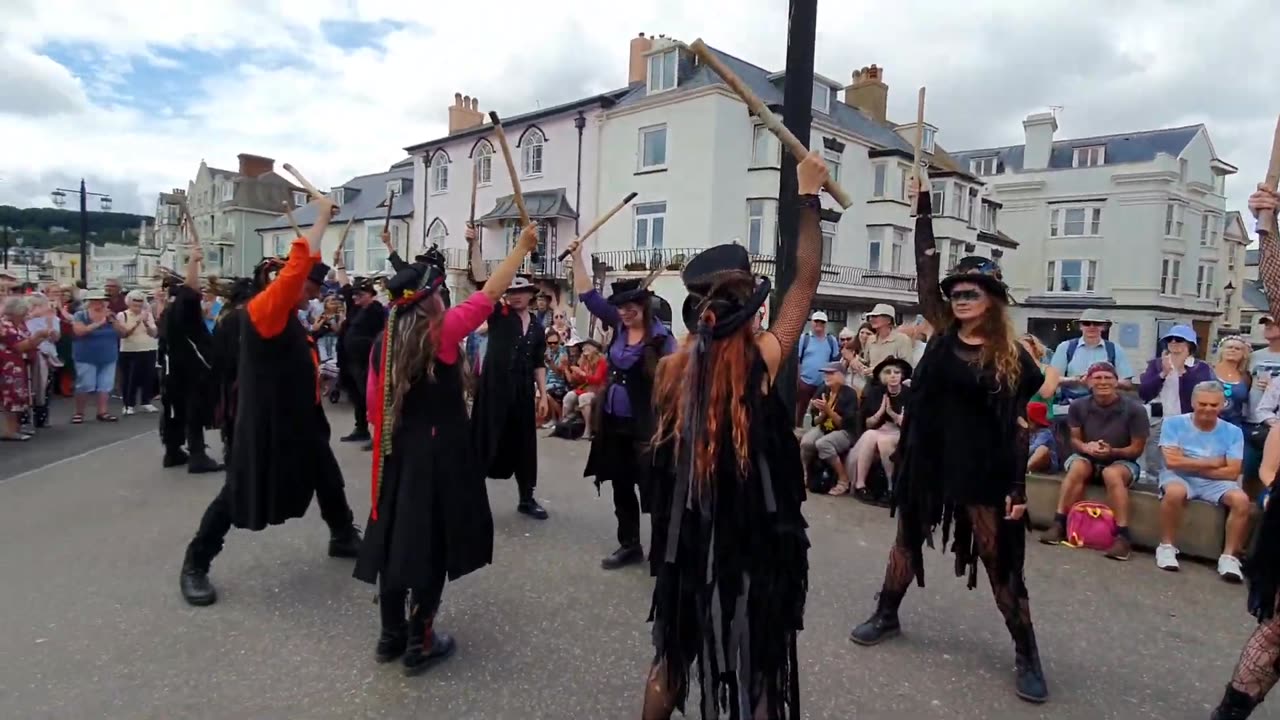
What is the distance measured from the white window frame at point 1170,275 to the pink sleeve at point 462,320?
4203 cm

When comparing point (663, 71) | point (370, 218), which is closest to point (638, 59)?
point (663, 71)

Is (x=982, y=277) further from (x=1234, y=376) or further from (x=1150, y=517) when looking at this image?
(x=1234, y=376)

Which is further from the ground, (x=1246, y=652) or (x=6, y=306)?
(x=6, y=306)

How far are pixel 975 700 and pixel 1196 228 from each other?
44.5 metres

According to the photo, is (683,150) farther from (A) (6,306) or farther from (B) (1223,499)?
(B) (1223,499)

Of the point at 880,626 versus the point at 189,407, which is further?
the point at 189,407

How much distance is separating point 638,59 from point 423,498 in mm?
27460

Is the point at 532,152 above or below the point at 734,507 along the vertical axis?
above

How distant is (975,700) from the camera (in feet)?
10.8

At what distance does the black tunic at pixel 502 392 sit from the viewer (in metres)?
5.61

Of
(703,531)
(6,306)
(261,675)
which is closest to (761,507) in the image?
(703,531)

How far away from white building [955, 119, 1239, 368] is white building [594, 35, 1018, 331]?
1074 centimetres

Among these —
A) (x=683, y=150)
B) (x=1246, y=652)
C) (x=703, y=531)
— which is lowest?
(x=1246, y=652)

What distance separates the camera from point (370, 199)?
38.2 meters
